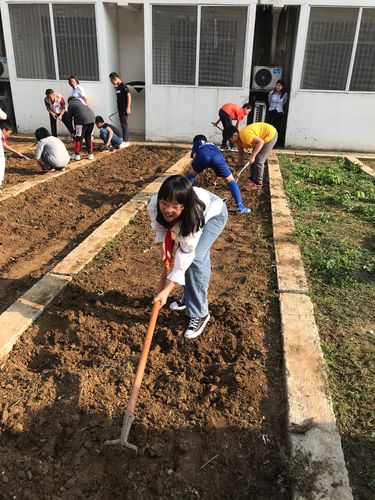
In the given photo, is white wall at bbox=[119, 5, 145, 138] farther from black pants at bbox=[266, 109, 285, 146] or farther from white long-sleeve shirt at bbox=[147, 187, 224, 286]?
white long-sleeve shirt at bbox=[147, 187, 224, 286]

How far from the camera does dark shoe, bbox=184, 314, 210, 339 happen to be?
3.07 meters

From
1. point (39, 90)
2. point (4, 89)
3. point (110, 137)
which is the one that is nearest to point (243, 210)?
point (110, 137)

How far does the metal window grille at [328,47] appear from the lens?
31.8ft

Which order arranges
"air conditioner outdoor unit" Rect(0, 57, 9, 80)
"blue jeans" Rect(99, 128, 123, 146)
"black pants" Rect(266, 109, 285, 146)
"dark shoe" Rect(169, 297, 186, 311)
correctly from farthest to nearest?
"air conditioner outdoor unit" Rect(0, 57, 9, 80)
"black pants" Rect(266, 109, 285, 146)
"blue jeans" Rect(99, 128, 123, 146)
"dark shoe" Rect(169, 297, 186, 311)

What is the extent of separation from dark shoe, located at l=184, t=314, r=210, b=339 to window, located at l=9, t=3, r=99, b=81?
9556mm

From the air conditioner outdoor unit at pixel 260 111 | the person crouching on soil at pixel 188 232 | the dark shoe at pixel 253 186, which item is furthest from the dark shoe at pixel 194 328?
the air conditioner outdoor unit at pixel 260 111

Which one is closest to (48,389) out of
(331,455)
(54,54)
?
(331,455)

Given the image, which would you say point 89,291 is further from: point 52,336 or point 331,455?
point 331,455

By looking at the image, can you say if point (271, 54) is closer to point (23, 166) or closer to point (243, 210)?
point (23, 166)

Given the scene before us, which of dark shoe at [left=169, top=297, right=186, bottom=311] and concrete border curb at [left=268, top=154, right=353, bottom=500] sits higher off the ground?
concrete border curb at [left=268, top=154, right=353, bottom=500]

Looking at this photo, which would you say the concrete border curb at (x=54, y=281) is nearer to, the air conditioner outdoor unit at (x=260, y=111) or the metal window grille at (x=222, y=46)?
the metal window grille at (x=222, y=46)

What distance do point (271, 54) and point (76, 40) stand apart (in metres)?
6.21

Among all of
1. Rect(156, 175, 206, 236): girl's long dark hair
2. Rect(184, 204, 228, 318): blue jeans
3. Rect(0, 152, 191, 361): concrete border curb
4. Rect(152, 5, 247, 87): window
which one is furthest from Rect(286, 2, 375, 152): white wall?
Rect(156, 175, 206, 236): girl's long dark hair

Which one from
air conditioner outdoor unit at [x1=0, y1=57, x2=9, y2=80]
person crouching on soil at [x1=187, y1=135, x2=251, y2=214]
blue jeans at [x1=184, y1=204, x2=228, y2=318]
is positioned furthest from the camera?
air conditioner outdoor unit at [x1=0, y1=57, x2=9, y2=80]
